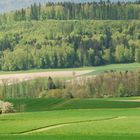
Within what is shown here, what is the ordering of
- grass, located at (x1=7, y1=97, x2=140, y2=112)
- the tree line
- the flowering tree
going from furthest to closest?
the tree line < grass, located at (x1=7, y1=97, x2=140, y2=112) < the flowering tree

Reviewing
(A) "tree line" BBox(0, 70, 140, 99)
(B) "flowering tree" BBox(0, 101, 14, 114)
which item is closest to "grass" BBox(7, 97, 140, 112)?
(B) "flowering tree" BBox(0, 101, 14, 114)

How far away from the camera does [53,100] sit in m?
98.6

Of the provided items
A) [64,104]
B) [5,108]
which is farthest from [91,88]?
[5,108]

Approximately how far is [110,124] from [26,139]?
50.6 feet

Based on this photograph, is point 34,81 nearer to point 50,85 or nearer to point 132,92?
point 50,85

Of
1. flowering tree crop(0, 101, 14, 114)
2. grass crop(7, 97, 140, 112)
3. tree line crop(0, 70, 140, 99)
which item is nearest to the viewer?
flowering tree crop(0, 101, 14, 114)

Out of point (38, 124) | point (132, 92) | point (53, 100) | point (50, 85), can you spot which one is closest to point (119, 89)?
point (132, 92)

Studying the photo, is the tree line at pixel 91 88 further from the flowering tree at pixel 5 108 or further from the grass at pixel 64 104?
the flowering tree at pixel 5 108

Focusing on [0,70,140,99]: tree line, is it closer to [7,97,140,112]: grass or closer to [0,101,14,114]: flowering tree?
[7,97,140,112]: grass

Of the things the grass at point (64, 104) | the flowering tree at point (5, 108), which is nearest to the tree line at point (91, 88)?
the grass at point (64, 104)

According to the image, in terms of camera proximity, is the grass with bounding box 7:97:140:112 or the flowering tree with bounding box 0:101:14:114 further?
the grass with bounding box 7:97:140:112

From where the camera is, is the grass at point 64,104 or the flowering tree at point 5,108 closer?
the flowering tree at point 5,108

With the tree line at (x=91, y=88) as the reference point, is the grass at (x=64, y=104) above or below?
above

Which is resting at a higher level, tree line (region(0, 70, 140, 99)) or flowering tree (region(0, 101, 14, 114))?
flowering tree (region(0, 101, 14, 114))
